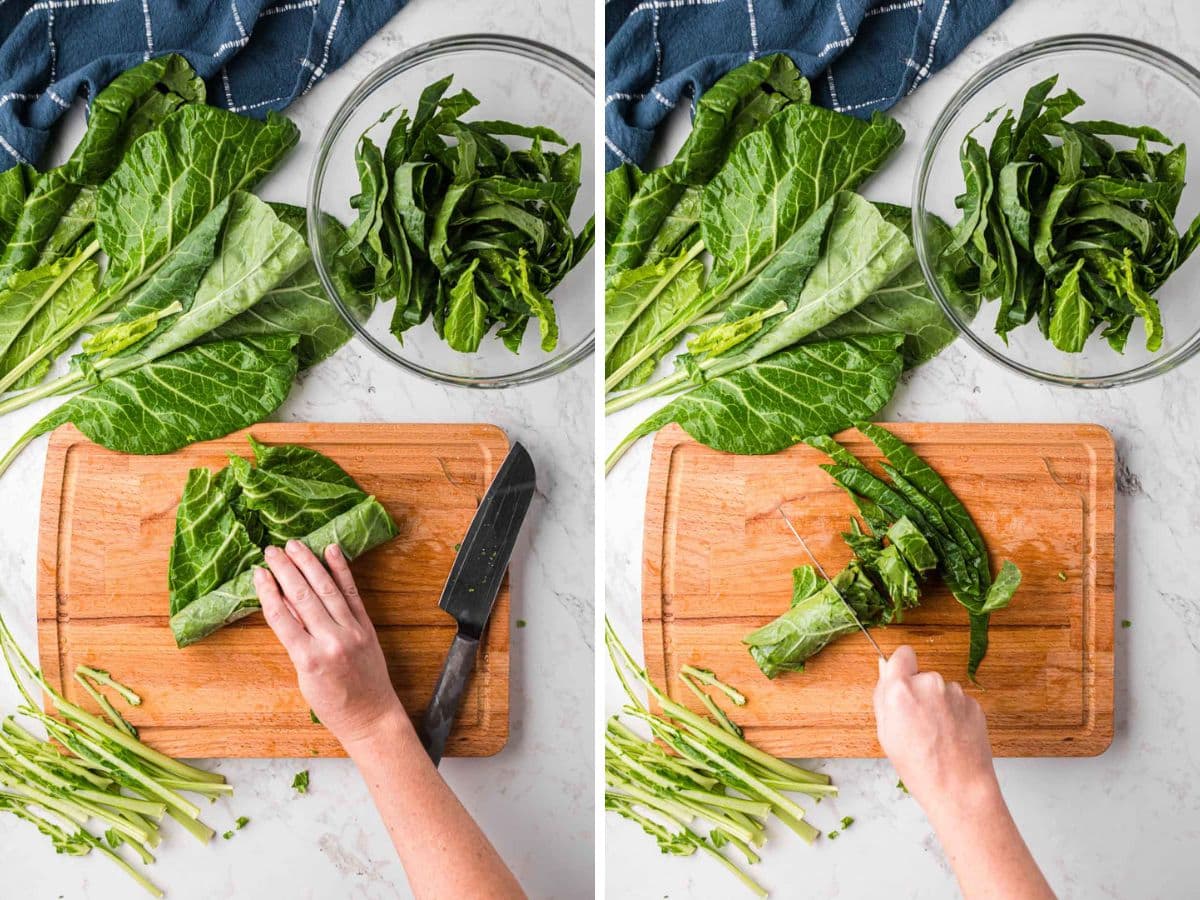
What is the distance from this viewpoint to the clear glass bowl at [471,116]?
83 cm

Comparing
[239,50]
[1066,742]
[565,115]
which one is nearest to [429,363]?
[565,115]

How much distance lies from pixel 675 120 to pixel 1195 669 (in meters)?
0.86

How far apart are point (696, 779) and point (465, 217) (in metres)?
0.66

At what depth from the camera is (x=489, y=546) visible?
2.89 ft

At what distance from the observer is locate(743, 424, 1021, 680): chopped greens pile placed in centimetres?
85

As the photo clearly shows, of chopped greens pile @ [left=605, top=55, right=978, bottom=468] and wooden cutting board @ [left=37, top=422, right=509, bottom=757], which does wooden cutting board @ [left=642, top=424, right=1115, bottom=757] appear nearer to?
chopped greens pile @ [left=605, top=55, right=978, bottom=468]

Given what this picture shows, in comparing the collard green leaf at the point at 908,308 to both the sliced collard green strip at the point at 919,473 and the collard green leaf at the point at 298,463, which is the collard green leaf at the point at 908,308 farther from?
the collard green leaf at the point at 298,463

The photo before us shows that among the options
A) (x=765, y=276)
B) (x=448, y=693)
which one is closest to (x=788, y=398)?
(x=765, y=276)

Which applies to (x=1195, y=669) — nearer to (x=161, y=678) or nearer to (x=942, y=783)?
(x=942, y=783)

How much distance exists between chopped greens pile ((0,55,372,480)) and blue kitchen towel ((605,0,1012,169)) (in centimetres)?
38

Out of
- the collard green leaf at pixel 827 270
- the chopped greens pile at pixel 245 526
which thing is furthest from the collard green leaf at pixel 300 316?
the collard green leaf at pixel 827 270

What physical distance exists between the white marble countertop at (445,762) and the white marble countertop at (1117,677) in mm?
47

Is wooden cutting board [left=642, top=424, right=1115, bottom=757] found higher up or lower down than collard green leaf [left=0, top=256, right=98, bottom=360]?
lower down

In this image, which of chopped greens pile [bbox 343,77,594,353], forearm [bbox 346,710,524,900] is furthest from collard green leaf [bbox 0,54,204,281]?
forearm [bbox 346,710,524,900]
